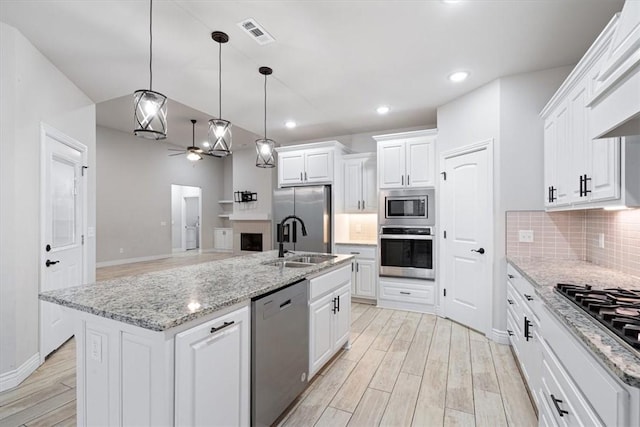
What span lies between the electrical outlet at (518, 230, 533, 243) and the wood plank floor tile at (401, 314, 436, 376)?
140cm

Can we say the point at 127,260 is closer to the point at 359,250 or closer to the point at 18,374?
the point at 18,374

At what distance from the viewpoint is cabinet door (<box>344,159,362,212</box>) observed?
16.0 feet

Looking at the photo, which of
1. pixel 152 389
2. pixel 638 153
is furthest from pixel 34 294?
pixel 638 153

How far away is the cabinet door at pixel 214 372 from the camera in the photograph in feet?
4.05

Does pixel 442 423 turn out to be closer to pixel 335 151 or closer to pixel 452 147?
pixel 452 147

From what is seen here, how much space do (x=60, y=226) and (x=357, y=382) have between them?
3.23 m

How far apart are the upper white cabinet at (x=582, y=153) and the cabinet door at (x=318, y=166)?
9.13 feet

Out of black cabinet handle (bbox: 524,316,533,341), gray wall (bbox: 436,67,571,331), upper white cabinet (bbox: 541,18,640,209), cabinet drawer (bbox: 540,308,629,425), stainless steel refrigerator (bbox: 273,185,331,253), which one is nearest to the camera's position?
cabinet drawer (bbox: 540,308,629,425)

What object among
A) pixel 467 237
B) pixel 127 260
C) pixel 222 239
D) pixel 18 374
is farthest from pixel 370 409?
pixel 222 239

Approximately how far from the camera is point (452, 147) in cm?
376

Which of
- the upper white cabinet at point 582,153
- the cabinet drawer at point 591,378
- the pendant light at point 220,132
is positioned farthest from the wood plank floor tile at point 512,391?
the pendant light at point 220,132

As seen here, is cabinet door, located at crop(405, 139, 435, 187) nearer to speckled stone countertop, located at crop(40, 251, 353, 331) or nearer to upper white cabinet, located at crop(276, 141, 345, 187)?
upper white cabinet, located at crop(276, 141, 345, 187)

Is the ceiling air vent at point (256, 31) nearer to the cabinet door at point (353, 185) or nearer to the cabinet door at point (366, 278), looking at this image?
the cabinet door at point (353, 185)

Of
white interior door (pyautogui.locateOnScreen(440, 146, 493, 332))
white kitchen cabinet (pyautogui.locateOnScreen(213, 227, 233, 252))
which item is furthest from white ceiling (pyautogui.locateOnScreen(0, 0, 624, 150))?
white kitchen cabinet (pyautogui.locateOnScreen(213, 227, 233, 252))
